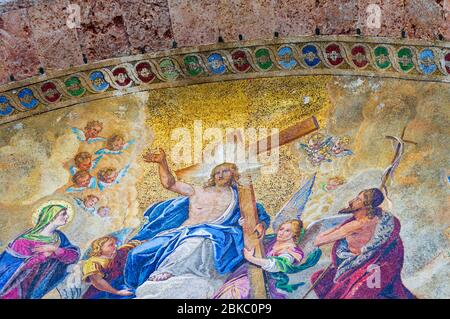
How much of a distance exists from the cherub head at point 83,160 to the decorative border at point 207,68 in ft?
1.44

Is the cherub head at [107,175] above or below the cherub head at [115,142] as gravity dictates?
below

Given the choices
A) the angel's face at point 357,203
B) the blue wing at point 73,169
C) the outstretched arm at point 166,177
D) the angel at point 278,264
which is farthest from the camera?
the blue wing at point 73,169

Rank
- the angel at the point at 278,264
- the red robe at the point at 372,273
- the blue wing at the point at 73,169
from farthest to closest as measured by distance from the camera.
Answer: the blue wing at the point at 73,169 < the angel at the point at 278,264 < the red robe at the point at 372,273

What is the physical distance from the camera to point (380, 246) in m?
9.81

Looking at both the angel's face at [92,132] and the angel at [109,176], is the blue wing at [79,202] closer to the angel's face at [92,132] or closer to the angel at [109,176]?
the angel at [109,176]

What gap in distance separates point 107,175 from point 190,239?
86cm

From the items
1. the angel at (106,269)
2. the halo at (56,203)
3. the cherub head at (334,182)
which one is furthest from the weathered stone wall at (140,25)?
the angel at (106,269)

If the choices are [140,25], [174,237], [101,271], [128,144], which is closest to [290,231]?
[174,237]

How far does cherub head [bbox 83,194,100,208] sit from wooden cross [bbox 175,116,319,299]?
2.06 ft

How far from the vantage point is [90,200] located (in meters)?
10.3

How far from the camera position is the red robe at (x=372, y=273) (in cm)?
949
